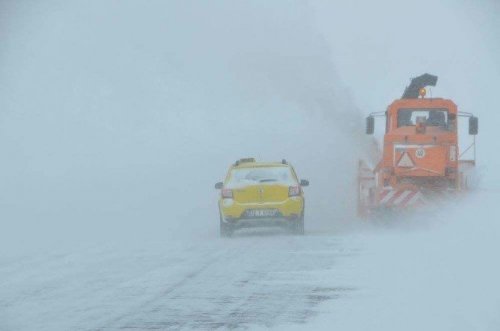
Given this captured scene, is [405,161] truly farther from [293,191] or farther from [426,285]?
[426,285]

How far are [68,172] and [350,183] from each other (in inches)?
611

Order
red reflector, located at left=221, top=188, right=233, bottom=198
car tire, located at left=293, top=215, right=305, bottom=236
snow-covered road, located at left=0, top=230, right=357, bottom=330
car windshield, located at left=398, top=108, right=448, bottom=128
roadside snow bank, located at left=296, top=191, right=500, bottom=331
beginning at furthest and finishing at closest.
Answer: car windshield, located at left=398, top=108, right=448, bottom=128
red reflector, located at left=221, top=188, right=233, bottom=198
car tire, located at left=293, top=215, right=305, bottom=236
snow-covered road, located at left=0, top=230, right=357, bottom=330
roadside snow bank, located at left=296, top=191, right=500, bottom=331

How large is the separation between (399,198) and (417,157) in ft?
3.26

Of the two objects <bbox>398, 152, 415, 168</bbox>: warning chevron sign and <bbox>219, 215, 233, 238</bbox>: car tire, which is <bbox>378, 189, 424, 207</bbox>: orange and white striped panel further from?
<bbox>219, 215, 233, 238</bbox>: car tire

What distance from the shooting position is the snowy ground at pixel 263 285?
1024cm

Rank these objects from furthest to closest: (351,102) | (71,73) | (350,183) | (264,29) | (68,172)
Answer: (71,73)
(264,29)
(68,172)
(351,102)
(350,183)

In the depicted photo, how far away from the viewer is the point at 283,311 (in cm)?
1083

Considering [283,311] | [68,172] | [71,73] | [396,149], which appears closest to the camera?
[283,311]

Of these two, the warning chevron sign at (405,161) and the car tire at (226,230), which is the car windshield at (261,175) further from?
the warning chevron sign at (405,161)

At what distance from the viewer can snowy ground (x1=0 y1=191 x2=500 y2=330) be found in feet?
33.6

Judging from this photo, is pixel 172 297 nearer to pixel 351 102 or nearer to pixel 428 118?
pixel 428 118

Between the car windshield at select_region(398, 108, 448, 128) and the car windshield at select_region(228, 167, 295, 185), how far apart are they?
2.97 meters

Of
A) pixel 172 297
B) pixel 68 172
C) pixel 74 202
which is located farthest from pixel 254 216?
pixel 68 172

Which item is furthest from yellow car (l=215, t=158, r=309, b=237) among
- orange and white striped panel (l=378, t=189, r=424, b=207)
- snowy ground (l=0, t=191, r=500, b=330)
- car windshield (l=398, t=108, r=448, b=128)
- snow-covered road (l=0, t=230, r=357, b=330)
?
car windshield (l=398, t=108, r=448, b=128)
